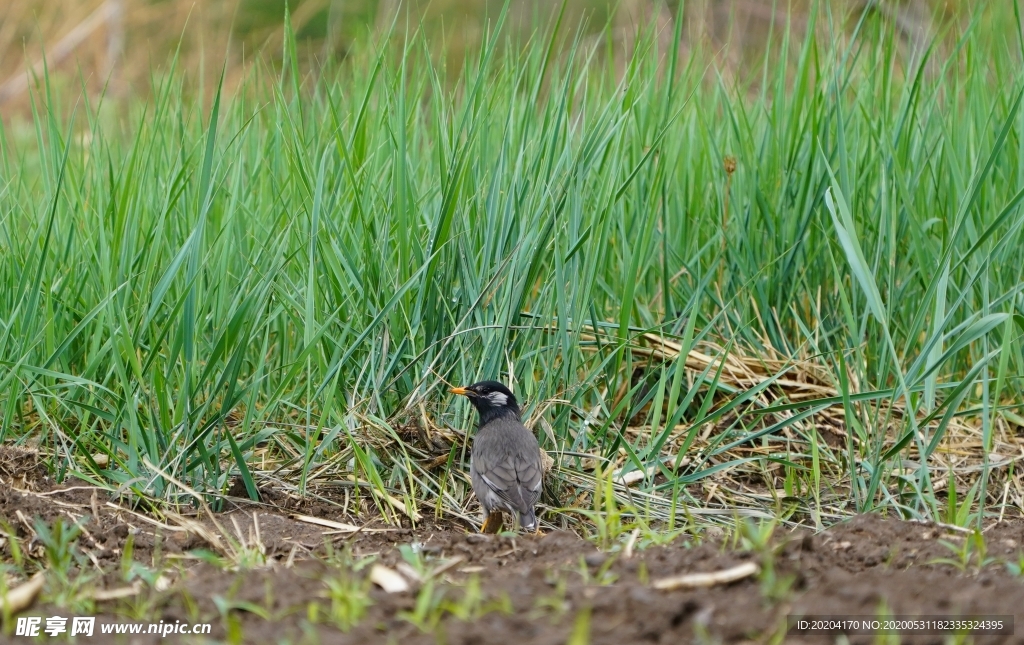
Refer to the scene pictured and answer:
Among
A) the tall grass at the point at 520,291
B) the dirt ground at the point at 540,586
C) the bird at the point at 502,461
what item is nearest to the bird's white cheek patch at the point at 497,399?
the bird at the point at 502,461

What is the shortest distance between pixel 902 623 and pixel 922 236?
2.03 m

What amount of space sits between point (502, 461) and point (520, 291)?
57 centimetres

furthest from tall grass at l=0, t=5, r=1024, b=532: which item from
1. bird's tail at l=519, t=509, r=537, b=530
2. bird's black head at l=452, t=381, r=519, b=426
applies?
bird's tail at l=519, t=509, r=537, b=530

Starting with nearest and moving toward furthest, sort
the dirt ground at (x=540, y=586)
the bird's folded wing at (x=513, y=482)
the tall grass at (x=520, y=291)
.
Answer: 1. the dirt ground at (x=540, y=586)
2. the bird's folded wing at (x=513, y=482)
3. the tall grass at (x=520, y=291)

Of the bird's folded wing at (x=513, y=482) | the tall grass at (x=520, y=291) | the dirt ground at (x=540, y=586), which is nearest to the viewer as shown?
the dirt ground at (x=540, y=586)

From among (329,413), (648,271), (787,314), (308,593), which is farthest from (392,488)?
(787,314)

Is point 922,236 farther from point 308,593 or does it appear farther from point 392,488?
point 308,593

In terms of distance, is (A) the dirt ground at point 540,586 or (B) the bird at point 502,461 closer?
(A) the dirt ground at point 540,586

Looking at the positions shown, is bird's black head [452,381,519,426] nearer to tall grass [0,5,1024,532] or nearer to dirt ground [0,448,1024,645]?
tall grass [0,5,1024,532]

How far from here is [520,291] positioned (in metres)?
3.20

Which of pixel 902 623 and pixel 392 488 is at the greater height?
pixel 902 623

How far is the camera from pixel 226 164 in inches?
A: 141

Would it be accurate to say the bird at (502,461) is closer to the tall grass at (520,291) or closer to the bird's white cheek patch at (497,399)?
the bird's white cheek patch at (497,399)

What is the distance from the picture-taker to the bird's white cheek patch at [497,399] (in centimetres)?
313
